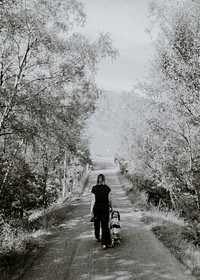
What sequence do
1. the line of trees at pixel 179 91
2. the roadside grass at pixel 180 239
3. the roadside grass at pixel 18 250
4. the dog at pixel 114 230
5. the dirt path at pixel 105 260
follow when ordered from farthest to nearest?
the line of trees at pixel 179 91 → the dog at pixel 114 230 → the roadside grass at pixel 180 239 → the roadside grass at pixel 18 250 → the dirt path at pixel 105 260

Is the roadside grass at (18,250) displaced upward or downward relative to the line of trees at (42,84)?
downward

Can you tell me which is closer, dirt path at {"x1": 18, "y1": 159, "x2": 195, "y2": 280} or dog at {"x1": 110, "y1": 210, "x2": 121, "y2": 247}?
dirt path at {"x1": 18, "y1": 159, "x2": 195, "y2": 280}

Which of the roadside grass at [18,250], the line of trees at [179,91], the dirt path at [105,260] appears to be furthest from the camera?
the line of trees at [179,91]

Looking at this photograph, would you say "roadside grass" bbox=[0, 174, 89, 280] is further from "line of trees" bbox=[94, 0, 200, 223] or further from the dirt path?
"line of trees" bbox=[94, 0, 200, 223]

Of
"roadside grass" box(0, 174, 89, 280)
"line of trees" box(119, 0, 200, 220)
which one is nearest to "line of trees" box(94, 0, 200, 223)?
"line of trees" box(119, 0, 200, 220)

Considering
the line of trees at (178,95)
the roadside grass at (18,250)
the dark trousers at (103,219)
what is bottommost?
the roadside grass at (18,250)

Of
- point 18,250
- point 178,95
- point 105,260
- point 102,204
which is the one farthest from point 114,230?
point 178,95

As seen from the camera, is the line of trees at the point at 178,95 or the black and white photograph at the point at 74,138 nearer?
the black and white photograph at the point at 74,138

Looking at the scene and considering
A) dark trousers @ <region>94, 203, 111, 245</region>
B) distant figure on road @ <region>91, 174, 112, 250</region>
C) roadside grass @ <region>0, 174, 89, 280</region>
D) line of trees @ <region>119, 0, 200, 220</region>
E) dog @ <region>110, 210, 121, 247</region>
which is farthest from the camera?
line of trees @ <region>119, 0, 200, 220</region>

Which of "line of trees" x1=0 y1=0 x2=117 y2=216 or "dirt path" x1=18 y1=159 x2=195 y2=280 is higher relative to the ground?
"line of trees" x1=0 y1=0 x2=117 y2=216

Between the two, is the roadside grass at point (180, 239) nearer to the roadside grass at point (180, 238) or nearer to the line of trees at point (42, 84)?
the roadside grass at point (180, 238)

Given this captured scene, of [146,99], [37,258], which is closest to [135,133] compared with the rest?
[146,99]

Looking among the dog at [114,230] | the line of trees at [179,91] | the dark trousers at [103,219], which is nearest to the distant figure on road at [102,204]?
the dark trousers at [103,219]

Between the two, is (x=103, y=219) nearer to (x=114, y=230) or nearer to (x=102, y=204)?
(x=102, y=204)
